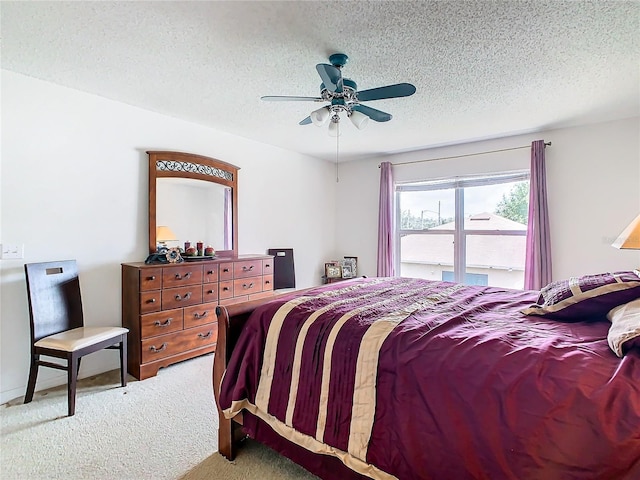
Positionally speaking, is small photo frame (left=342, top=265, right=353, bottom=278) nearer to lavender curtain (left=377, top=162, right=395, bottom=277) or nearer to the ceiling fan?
lavender curtain (left=377, top=162, right=395, bottom=277)

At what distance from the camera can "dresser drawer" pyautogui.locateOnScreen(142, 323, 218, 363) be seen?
110 inches

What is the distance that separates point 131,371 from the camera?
286 centimetres

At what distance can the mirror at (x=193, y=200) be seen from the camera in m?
3.25

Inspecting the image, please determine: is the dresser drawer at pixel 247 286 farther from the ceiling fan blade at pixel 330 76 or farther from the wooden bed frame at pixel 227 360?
the ceiling fan blade at pixel 330 76

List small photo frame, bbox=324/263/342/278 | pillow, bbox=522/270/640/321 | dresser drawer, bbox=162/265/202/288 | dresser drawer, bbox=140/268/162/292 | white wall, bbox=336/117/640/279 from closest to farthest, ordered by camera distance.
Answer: pillow, bbox=522/270/640/321 < dresser drawer, bbox=140/268/162/292 < dresser drawer, bbox=162/265/202/288 < white wall, bbox=336/117/640/279 < small photo frame, bbox=324/263/342/278

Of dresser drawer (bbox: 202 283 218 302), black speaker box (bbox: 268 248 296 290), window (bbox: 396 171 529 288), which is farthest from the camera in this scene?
black speaker box (bbox: 268 248 296 290)

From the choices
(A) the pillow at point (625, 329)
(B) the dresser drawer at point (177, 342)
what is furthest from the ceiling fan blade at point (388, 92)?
(B) the dresser drawer at point (177, 342)

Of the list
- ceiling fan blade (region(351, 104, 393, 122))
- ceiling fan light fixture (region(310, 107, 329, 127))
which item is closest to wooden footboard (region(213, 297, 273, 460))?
ceiling fan light fixture (region(310, 107, 329, 127))

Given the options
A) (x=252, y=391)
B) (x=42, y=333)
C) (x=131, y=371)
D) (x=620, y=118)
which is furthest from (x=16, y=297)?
(x=620, y=118)

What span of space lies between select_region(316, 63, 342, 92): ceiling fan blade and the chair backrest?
2.50m

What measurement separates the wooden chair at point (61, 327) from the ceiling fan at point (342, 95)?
2151mm

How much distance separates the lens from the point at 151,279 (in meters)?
2.81

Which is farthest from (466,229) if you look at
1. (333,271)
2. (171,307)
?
(171,307)

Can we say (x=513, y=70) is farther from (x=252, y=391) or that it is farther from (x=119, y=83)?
(x=119, y=83)
